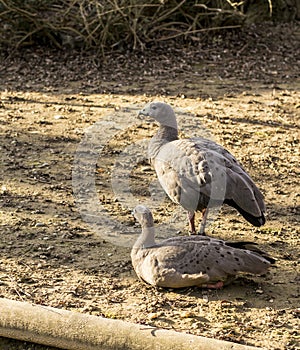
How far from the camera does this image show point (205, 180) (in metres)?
4.44

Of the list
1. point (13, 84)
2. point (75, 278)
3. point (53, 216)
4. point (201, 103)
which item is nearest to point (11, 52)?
point (13, 84)

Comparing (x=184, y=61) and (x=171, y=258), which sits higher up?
(x=171, y=258)

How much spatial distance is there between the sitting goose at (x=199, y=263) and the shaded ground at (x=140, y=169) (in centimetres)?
9

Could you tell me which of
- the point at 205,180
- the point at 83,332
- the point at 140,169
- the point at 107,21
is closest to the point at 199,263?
the point at 205,180

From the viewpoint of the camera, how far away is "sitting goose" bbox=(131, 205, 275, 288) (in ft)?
13.0

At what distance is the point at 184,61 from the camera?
855 cm

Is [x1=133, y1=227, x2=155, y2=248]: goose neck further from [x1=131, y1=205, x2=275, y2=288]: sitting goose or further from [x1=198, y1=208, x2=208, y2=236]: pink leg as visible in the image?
[x1=198, y1=208, x2=208, y2=236]: pink leg

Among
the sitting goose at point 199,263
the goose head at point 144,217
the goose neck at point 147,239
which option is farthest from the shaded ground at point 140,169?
the goose head at point 144,217

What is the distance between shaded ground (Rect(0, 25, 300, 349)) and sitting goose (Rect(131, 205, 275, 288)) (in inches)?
3.6

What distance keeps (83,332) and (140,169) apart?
2486mm

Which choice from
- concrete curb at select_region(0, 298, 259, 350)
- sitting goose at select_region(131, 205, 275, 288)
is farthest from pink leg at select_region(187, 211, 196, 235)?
concrete curb at select_region(0, 298, 259, 350)

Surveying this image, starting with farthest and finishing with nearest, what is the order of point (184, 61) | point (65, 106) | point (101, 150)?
point (184, 61) → point (65, 106) → point (101, 150)

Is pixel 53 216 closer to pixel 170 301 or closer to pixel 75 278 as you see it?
pixel 75 278

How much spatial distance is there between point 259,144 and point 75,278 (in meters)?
2.62
